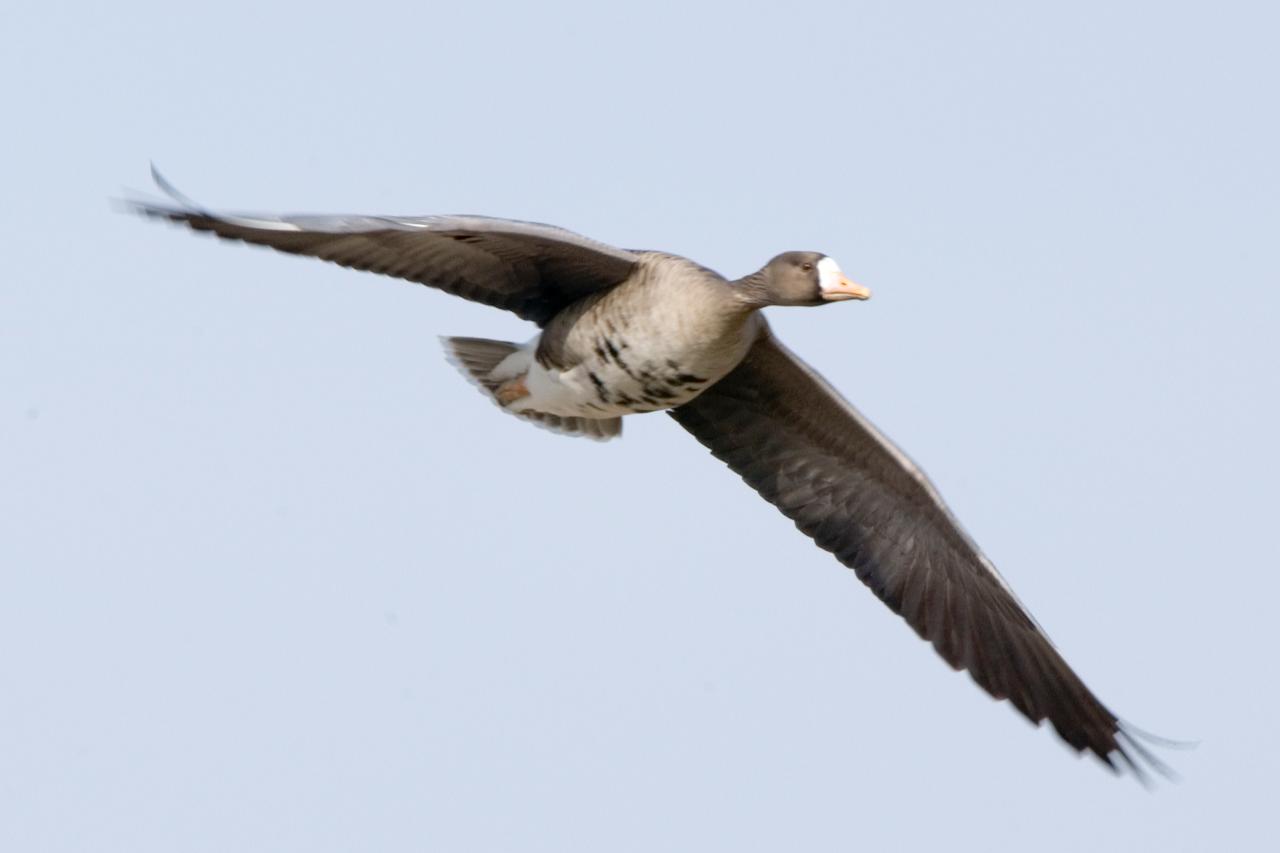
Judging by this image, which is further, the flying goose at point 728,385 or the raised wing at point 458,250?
the flying goose at point 728,385

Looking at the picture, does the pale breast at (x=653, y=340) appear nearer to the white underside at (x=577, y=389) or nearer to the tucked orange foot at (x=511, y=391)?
the white underside at (x=577, y=389)

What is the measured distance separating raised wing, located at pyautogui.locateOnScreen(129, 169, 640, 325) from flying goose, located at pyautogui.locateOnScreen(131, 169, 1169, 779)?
0.01 meters

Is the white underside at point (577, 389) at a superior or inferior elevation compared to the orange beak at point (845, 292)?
inferior

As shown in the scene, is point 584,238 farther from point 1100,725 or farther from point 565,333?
point 1100,725

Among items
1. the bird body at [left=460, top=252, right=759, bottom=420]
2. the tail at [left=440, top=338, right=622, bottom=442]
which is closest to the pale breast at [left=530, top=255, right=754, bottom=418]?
the bird body at [left=460, top=252, right=759, bottom=420]

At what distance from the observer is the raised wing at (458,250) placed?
9.67 m

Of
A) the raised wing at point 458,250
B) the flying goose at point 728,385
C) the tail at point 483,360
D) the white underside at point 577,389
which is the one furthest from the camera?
the tail at point 483,360

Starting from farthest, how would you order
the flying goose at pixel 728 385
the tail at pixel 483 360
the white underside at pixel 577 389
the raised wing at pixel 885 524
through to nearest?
the tail at pixel 483 360, the raised wing at pixel 885 524, the white underside at pixel 577 389, the flying goose at pixel 728 385

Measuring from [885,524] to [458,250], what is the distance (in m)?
3.26

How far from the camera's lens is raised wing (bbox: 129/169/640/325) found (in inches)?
381

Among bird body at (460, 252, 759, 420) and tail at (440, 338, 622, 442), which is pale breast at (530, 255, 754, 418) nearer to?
bird body at (460, 252, 759, 420)

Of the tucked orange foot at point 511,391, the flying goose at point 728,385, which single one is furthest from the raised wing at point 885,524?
the tucked orange foot at point 511,391

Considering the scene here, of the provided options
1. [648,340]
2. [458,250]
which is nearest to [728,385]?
[648,340]

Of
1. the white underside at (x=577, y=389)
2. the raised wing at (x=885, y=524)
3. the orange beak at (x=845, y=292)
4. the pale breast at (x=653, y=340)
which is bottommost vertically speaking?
the raised wing at (x=885, y=524)
